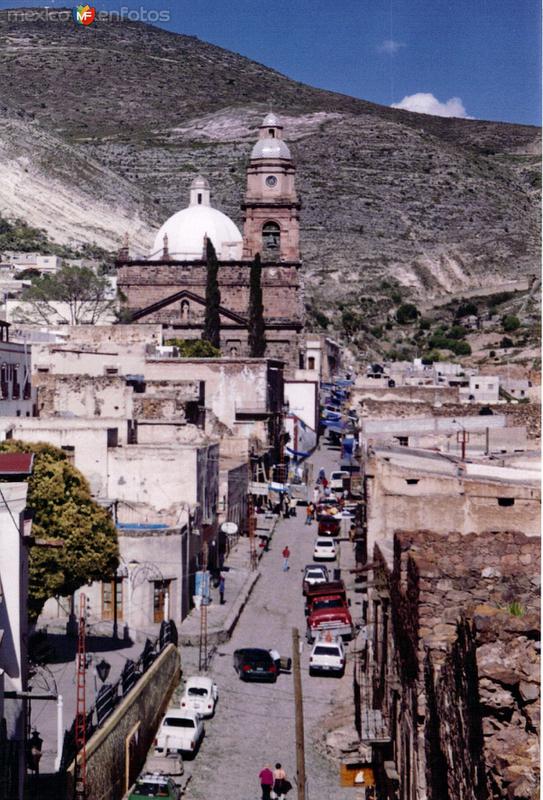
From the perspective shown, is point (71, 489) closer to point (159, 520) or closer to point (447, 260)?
point (159, 520)

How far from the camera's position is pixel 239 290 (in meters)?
77.0

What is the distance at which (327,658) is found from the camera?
84.7ft

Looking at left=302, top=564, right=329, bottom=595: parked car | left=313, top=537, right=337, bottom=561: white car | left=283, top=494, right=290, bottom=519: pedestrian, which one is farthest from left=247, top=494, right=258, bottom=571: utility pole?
left=283, top=494, right=290, bottom=519: pedestrian

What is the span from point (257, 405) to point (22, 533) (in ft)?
120

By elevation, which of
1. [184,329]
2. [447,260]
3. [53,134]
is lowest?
[184,329]

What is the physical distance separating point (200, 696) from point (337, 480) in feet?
93.3

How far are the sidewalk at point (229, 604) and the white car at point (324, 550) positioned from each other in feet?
4.99

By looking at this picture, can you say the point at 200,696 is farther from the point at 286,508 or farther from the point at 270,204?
the point at 270,204

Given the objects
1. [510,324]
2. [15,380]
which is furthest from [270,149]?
[15,380]

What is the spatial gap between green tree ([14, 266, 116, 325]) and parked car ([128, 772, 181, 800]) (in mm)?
54729

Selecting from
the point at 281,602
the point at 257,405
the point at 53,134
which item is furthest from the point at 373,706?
the point at 53,134

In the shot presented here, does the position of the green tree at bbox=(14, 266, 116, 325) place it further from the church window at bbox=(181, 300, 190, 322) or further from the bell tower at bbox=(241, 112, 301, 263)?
the bell tower at bbox=(241, 112, 301, 263)

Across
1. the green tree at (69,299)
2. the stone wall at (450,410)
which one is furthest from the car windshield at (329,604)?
the green tree at (69,299)

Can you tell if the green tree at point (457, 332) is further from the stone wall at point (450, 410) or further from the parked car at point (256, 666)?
the parked car at point (256, 666)
